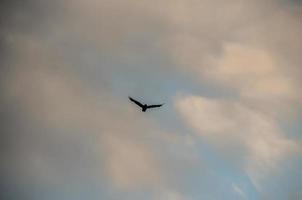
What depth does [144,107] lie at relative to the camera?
124875 mm
